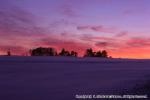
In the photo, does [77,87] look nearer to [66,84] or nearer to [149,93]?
[66,84]

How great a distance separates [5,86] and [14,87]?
387 millimetres

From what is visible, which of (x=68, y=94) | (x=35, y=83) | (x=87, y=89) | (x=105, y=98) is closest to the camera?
(x=105, y=98)

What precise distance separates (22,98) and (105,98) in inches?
94.6

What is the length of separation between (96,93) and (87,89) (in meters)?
0.80

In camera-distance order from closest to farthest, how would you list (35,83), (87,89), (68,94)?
(68,94)
(87,89)
(35,83)

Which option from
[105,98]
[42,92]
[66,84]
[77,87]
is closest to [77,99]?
[105,98]

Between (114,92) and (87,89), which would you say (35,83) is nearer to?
(87,89)

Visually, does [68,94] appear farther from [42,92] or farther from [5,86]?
[5,86]

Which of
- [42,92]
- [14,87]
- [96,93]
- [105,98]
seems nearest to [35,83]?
[14,87]

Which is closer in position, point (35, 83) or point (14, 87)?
point (14, 87)

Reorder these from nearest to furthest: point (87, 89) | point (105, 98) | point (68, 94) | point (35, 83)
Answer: point (105, 98), point (68, 94), point (87, 89), point (35, 83)

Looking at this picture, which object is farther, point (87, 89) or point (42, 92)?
point (87, 89)

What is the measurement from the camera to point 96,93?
10102mm

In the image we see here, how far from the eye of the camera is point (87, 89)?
35.6 ft
